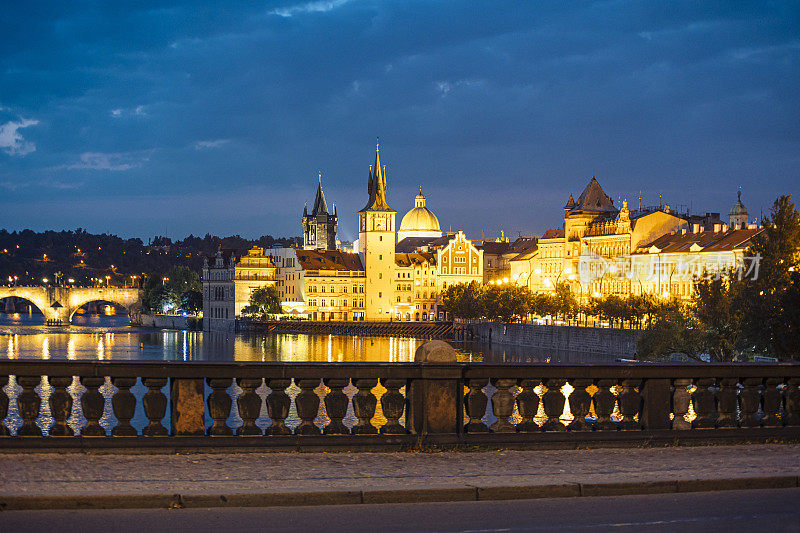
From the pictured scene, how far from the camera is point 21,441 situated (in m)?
13.0

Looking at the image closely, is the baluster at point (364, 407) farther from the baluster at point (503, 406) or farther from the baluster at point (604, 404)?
the baluster at point (604, 404)

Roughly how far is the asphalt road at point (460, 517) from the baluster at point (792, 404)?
12.9 feet

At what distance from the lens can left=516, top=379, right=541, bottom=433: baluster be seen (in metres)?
13.9

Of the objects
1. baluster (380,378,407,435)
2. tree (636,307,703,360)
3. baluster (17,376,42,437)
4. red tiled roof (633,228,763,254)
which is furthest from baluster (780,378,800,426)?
red tiled roof (633,228,763,254)

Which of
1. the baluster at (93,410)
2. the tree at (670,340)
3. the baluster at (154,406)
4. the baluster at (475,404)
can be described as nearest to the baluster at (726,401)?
the baluster at (475,404)

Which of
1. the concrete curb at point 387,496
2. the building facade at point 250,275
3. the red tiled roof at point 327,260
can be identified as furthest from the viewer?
the red tiled roof at point 327,260

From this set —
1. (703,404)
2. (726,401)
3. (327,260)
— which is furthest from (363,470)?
(327,260)

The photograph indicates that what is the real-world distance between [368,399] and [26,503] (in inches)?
180

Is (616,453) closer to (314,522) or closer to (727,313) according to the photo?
(314,522)

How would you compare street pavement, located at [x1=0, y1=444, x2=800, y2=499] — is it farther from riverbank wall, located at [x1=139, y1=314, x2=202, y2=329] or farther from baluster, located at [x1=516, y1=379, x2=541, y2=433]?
riverbank wall, located at [x1=139, y1=314, x2=202, y2=329]

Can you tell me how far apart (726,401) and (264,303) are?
16655 centimetres

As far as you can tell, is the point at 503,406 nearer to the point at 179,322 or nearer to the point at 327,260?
the point at 327,260

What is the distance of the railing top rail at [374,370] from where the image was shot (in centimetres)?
1322

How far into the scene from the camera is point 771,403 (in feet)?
49.0
